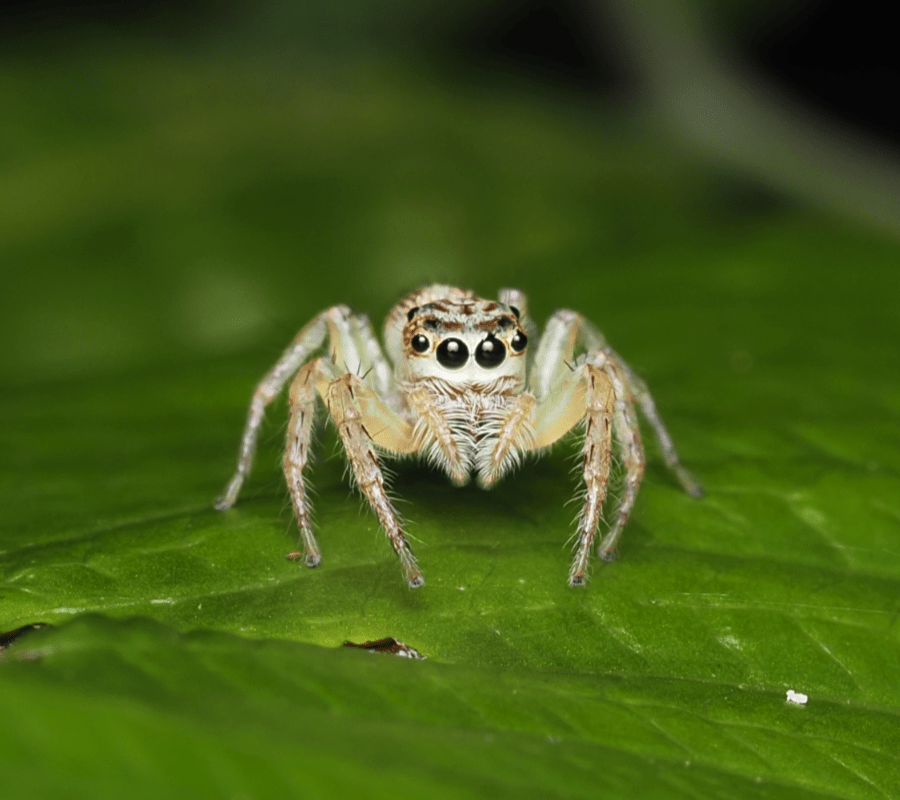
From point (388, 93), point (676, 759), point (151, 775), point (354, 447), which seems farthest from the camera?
point (388, 93)

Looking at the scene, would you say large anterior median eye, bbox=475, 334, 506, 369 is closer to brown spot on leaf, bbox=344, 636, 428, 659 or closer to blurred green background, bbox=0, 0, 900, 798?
blurred green background, bbox=0, 0, 900, 798

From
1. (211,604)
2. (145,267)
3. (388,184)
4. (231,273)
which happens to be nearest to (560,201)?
(388,184)

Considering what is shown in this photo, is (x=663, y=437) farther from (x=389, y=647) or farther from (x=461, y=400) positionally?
(x=389, y=647)

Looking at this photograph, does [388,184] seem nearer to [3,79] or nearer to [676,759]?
[3,79]

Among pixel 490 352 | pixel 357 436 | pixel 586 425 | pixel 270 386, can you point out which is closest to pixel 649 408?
pixel 586 425

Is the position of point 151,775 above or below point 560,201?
below

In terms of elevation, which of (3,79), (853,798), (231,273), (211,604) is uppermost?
(3,79)

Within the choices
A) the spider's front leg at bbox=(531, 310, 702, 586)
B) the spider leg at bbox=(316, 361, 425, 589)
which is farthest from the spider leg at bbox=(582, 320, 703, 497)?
the spider leg at bbox=(316, 361, 425, 589)
